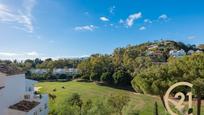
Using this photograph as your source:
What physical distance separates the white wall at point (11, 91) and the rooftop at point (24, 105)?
436 mm

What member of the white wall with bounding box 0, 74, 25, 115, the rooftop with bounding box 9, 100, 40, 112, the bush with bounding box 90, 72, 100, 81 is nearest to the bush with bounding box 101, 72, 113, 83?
the bush with bounding box 90, 72, 100, 81

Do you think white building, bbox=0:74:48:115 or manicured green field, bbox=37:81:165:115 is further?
manicured green field, bbox=37:81:165:115

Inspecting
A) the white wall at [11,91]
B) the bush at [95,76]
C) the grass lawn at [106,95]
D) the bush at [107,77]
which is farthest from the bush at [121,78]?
the white wall at [11,91]

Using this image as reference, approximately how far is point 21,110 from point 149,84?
16.9 m

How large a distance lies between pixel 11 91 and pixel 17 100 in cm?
181

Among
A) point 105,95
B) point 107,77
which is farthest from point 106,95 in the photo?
point 107,77

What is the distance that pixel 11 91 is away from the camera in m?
26.2

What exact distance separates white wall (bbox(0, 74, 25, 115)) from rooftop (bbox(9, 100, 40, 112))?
44 centimetres

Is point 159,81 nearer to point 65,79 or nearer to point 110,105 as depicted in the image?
point 110,105

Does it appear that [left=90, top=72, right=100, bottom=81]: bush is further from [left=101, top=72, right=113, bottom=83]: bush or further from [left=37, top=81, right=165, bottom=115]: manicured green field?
[left=101, top=72, right=113, bottom=83]: bush

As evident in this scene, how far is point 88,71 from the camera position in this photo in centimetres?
8394

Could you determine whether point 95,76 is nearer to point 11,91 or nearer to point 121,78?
point 121,78

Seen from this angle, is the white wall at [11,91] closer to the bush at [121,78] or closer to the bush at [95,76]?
the bush at [121,78]

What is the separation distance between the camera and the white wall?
2431cm
